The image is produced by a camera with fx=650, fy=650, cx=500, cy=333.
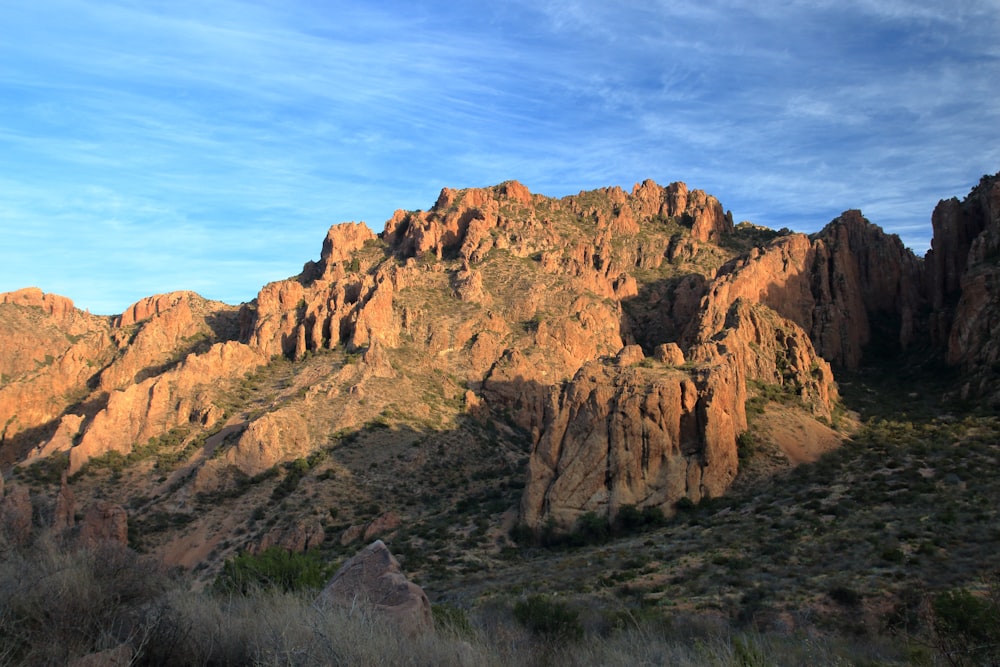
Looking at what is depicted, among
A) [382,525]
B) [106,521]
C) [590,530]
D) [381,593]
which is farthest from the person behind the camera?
[382,525]

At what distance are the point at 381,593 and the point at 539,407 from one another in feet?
157

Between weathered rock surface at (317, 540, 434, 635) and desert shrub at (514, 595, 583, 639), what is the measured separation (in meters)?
3.20

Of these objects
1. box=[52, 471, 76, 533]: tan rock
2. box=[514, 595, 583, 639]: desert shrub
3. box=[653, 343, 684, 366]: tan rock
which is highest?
box=[653, 343, 684, 366]: tan rock

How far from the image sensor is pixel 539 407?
58156 millimetres

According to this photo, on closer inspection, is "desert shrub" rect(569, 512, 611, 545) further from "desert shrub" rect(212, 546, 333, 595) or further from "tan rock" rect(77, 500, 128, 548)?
"tan rock" rect(77, 500, 128, 548)

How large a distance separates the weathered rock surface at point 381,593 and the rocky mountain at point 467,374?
2110cm

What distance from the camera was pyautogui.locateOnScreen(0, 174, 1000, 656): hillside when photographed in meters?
29.7

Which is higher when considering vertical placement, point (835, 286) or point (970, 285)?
point (835, 286)

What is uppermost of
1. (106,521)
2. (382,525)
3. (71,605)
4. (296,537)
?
(71,605)

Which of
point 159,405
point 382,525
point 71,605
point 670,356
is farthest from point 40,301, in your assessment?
point 71,605

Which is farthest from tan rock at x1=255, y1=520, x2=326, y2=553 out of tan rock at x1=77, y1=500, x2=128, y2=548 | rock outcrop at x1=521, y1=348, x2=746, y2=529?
rock outcrop at x1=521, y1=348, x2=746, y2=529

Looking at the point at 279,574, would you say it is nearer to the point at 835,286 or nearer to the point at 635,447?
the point at 635,447

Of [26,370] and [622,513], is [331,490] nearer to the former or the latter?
[622,513]

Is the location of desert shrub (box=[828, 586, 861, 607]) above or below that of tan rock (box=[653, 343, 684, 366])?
below
